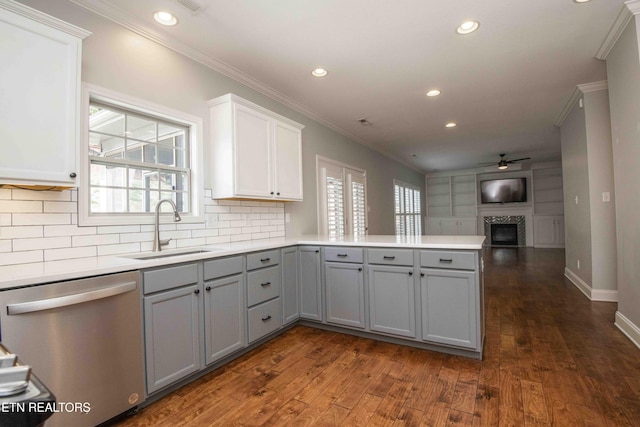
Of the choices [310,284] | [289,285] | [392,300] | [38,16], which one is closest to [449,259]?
[392,300]

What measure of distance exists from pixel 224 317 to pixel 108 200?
3.96ft

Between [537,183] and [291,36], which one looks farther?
[537,183]

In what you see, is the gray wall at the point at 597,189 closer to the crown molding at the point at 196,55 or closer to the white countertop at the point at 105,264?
the white countertop at the point at 105,264

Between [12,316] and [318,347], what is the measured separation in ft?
6.70

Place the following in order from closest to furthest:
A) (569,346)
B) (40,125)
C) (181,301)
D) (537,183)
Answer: (40,125) < (181,301) < (569,346) < (537,183)

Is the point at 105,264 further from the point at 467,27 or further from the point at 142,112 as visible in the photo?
the point at 467,27

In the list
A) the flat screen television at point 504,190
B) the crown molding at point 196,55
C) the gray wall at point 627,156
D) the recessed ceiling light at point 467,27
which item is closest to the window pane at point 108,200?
the crown molding at point 196,55

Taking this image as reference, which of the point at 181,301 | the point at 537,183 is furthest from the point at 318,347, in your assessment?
the point at 537,183

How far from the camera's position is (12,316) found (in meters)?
1.38

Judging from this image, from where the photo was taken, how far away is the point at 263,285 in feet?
9.10

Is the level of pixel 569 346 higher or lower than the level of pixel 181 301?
lower

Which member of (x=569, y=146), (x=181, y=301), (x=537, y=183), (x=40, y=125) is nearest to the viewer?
(x=40, y=125)

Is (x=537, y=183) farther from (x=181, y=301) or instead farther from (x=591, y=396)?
(x=181, y=301)

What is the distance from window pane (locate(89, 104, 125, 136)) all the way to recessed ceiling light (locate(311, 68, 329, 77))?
1.86 meters
